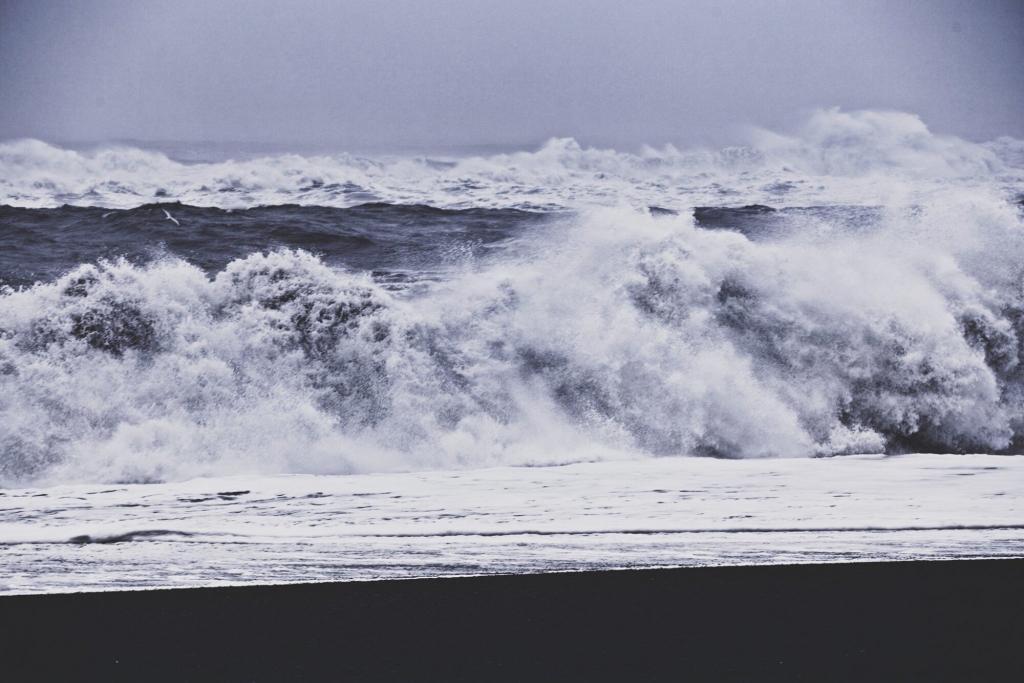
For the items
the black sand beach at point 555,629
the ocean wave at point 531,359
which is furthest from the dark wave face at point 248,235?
the black sand beach at point 555,629

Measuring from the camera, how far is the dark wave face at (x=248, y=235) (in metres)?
5.05

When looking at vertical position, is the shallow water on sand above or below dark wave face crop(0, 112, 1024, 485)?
below

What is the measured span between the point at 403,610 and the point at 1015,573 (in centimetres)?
154

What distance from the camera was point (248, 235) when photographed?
5562mm

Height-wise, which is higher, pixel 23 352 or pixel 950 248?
pixel 950 248

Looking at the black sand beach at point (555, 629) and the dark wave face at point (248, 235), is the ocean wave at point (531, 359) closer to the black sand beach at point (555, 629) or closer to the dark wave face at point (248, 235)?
the dark wave face at point (248, 235)

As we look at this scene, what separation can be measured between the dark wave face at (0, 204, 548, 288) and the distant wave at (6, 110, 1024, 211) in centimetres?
28

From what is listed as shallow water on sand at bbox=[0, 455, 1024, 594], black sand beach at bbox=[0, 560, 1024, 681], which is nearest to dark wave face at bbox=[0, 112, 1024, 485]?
shallow water on sand at bbox=[0, 455, 1024, 594]

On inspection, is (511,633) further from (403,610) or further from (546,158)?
(546,158)

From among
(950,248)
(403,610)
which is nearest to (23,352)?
(403,610)

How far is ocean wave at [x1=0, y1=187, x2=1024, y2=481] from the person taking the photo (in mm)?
3613

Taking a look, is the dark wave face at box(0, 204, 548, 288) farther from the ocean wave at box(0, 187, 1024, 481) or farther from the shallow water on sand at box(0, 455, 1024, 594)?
the shallow water on sand at box(0, 455, 1024, 594)

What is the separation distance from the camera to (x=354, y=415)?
3.77 meters

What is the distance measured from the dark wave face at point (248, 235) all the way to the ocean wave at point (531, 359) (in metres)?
0.50
